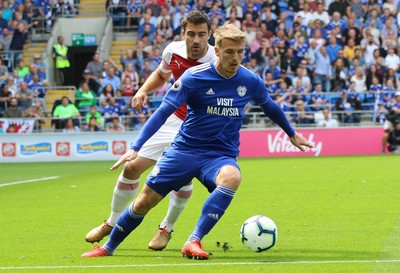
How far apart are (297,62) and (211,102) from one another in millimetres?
20785

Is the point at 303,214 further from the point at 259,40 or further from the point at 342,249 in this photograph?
the point at 259,40

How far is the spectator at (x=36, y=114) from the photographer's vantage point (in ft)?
91.7

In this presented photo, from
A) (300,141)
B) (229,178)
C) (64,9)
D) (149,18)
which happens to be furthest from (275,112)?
(64,9)

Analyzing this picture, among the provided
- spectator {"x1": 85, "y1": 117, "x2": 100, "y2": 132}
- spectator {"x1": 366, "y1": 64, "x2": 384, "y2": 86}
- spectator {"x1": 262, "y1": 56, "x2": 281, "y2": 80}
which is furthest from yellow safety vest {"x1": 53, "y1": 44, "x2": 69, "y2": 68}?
spectator {"x1": 366, "y1": 64, "x2": 384, "y2": 86}

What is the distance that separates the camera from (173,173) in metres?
8.39

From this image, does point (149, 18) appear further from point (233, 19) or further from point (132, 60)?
point (233, 19)

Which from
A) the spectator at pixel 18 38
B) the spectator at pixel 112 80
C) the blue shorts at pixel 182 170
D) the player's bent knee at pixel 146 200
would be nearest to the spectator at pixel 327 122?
the spectator at pixel 112 80

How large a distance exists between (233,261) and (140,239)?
208 cm

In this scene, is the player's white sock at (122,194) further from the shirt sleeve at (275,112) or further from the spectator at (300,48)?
the spectator at (300,48)

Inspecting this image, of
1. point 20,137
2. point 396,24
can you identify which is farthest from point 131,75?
point 396,24

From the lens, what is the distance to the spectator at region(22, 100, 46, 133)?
27936 millimetres

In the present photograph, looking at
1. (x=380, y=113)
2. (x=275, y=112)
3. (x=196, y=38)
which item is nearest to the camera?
(x=275, y=112)

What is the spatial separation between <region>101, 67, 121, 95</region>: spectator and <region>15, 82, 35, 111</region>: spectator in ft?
7.48

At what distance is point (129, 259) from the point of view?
27.8 ft
